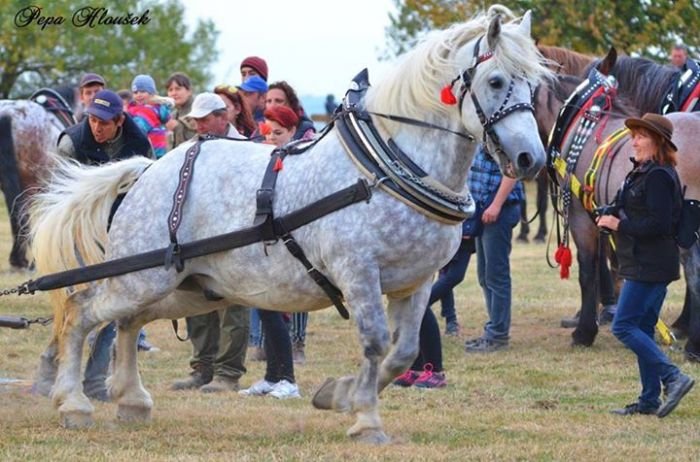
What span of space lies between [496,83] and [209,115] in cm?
265

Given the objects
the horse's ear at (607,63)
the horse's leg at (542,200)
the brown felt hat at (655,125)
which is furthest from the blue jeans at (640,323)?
the horse's leg at (542,200)

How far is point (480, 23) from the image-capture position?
677cm

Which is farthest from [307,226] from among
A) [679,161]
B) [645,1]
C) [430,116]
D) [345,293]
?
[645,1]

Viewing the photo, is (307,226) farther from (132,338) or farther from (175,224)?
(132,338)

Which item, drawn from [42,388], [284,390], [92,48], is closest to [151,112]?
[42,388]

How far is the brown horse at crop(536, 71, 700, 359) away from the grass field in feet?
1.09

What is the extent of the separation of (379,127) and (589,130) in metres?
3.88

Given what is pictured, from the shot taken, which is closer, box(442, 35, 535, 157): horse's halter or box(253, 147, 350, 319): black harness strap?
box(442, 35, 535, 157): horse's halter

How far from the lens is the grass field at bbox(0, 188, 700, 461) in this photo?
6480 millimetres

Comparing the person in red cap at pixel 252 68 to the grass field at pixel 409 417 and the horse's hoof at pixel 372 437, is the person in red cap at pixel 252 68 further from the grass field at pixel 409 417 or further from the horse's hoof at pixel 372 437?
the horse's hoof at pixel 372 437

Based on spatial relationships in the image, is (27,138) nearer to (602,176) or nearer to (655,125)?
(602,176)

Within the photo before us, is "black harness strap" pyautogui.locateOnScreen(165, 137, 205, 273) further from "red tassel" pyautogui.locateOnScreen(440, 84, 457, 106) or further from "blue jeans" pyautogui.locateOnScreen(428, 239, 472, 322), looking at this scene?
"blue jeans" pyautogui.locateOnScreen(428, 239, 472, 322)

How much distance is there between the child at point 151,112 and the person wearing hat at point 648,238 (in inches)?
181

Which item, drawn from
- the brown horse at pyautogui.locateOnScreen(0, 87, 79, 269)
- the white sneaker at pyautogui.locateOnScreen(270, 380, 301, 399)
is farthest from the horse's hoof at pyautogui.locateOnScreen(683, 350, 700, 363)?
the brown horse at pyautogui.locateOnScreen(0, 87, 79, 269)
